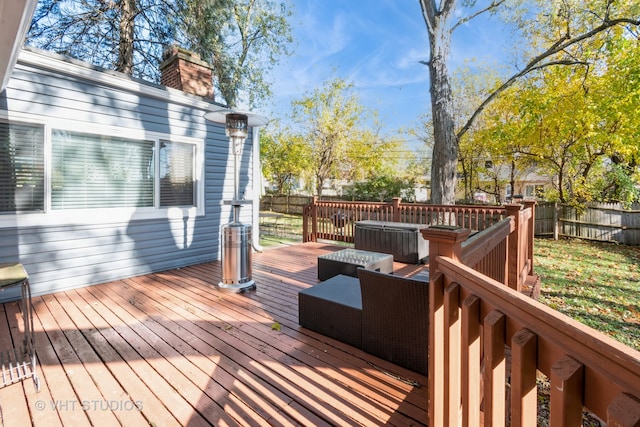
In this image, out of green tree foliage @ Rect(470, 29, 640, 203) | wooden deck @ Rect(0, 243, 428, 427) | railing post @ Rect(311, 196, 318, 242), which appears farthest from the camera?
railing post @ Rect(311, 196, 318, 242)

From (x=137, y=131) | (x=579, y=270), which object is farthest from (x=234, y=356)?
(x=579, y=270)

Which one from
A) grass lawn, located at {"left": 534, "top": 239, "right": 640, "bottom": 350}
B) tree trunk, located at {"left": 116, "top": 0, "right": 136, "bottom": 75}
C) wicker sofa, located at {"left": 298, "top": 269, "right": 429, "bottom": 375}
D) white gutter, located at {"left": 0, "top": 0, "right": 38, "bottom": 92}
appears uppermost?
tree trunk, located at {"left": 116, "top": 0, "right": 136, "bottom": 75}

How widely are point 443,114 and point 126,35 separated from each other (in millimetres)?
7905

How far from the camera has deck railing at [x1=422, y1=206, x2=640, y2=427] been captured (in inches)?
26.8

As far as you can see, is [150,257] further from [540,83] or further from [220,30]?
[540,83]

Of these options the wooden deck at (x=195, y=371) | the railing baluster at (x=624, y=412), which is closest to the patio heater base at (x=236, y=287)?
the wooden deck at (x=195, y=371)

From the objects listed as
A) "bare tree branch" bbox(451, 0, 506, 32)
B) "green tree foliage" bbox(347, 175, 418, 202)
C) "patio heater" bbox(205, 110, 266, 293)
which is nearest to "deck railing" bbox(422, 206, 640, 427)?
"patio heater" bbox(205, 110, 266, 293)

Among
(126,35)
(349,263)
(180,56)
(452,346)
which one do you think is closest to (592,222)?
(349,263)

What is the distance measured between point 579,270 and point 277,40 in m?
12.5

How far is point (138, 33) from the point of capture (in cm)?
831

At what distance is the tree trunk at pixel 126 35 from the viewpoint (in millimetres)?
7668

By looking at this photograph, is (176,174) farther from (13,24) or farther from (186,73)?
(13,24)

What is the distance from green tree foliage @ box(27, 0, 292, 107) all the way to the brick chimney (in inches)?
126

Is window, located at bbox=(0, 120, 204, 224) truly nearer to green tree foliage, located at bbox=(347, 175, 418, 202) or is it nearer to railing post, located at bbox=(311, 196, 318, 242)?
railing post, located at bbox=(311, 196, 318, 242)
